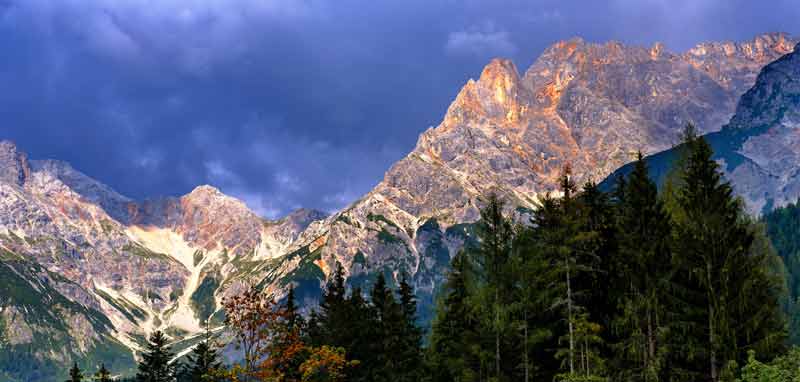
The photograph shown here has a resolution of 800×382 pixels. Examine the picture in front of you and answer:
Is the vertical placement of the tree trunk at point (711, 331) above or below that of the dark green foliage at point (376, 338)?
below

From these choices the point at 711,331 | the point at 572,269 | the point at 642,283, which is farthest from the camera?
the point at 572,269

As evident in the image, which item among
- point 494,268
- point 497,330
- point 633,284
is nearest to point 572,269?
point 633,284

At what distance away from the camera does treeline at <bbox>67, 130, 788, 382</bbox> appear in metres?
40.5

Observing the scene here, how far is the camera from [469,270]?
179ft

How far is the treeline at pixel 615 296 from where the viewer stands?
40500 mm

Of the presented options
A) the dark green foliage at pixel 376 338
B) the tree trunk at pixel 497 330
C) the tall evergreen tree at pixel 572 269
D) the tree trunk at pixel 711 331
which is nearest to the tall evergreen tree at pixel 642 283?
the tall evergreen tree at pixel 572 269

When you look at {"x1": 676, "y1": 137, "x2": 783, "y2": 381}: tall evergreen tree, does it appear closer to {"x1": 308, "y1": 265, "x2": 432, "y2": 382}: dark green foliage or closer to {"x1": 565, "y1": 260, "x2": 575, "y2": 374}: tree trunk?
{"x1": 565, "y1": 260, "x2": 575, "y2": 374}: tree trunk

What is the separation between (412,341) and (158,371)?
4394 centimetres

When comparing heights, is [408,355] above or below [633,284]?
below

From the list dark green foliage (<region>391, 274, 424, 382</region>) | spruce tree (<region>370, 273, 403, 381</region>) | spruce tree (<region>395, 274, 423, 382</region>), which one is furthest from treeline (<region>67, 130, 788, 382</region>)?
spruce tree (<region>395, 274, 423, 382</region>)

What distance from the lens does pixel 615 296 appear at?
48000 millimetres

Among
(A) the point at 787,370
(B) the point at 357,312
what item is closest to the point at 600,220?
(A) the point at 787,370

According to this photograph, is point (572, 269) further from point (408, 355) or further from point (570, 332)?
point (408, 355)

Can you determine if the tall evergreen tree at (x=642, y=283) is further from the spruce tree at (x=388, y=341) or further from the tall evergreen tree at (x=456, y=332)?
the spruce tree at (x=388, y=341)
